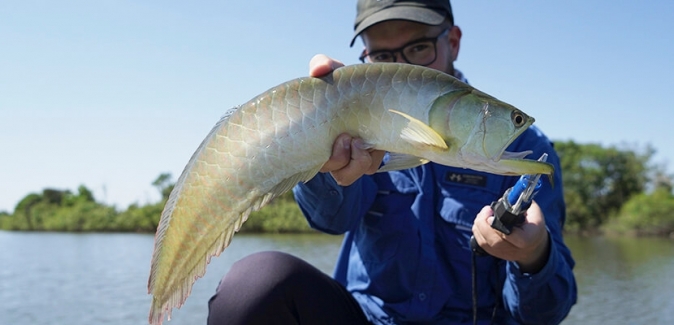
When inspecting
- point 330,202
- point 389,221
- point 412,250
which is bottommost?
point 412,250

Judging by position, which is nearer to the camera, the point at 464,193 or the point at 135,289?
the point at 464,193

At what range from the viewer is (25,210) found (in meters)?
71.1

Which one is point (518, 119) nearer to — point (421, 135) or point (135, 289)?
point (421, 135)

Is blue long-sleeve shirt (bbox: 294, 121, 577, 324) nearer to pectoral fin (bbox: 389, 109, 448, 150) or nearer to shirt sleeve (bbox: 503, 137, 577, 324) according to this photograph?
shirt sleeve (bbox: 503, 137, 577, 324)

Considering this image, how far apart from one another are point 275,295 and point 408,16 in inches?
57.2

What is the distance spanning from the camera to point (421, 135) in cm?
167

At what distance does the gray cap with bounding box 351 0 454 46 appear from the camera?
281 centimetres

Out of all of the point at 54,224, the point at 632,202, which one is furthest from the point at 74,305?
the point at 54,224

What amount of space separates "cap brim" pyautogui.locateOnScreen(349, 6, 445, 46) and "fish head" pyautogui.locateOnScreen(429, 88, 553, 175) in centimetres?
118

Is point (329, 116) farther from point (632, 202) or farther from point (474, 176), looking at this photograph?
point (632, 202)

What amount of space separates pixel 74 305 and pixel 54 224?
169ft

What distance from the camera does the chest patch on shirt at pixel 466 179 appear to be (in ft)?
9.18

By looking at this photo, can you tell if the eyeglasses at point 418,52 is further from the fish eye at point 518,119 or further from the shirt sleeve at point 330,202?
the fish eye at point 518,119

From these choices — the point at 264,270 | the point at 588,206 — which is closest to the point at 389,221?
the point at 264,270
